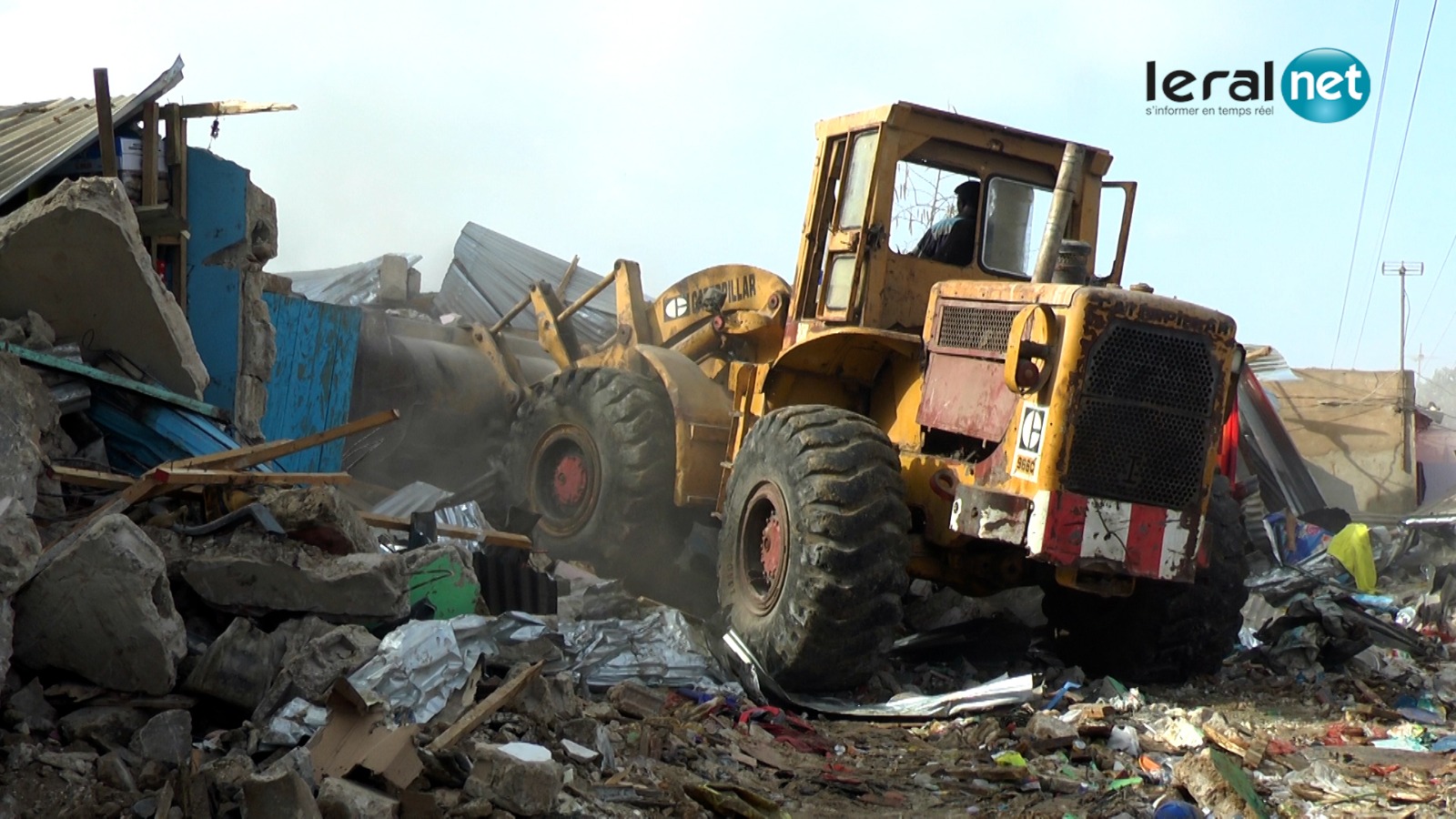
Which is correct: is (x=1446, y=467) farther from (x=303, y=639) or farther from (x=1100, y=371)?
(x=303, y=639)

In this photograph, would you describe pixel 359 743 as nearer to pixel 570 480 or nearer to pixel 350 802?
pixel 350 802

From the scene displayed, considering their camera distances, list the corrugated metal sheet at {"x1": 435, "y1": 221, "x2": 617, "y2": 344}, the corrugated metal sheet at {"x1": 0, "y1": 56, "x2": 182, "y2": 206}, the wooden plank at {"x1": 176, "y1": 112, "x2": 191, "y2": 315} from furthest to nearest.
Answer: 1. the corrugated metal sheet at {"x1": 435, "y1": 221, "x2": 617, "y2": 344}
2. the wooden plank at {"x1": 176, "y1": 112, "x2": 191, "y2": 315}
3. the corrugated metal sheet at {"x1": 0, "y1": 56, "x2": 182, "y2": 206}

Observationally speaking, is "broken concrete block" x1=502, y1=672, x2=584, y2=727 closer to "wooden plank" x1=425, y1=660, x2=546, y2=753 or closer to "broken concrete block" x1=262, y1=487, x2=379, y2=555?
"wooden plank" x1=425, y1=660, x2=546, y2=753

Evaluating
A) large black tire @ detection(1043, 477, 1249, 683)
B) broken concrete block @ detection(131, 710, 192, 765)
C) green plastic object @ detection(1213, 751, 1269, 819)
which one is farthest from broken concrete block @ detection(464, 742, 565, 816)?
large black tire @ detection(1043, 477, 1249, 683)

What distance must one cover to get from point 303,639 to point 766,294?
395 centimetres

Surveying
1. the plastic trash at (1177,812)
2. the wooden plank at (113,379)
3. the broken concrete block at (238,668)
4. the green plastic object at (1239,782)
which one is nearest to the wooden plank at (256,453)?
the wooden plank at (113,379)

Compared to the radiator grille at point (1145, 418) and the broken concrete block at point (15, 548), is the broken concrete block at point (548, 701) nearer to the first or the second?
the broken concrete block at point (15, 548)

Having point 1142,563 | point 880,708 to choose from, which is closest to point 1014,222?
point 1142,563

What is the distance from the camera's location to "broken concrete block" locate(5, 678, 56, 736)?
12.4 feet

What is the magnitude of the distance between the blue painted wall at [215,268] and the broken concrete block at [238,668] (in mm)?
3277

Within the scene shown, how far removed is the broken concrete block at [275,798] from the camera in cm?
331

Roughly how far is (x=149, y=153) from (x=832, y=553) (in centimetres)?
417

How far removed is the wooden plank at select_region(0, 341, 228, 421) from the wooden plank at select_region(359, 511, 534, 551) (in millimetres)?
868

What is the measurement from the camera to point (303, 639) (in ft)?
15.0
